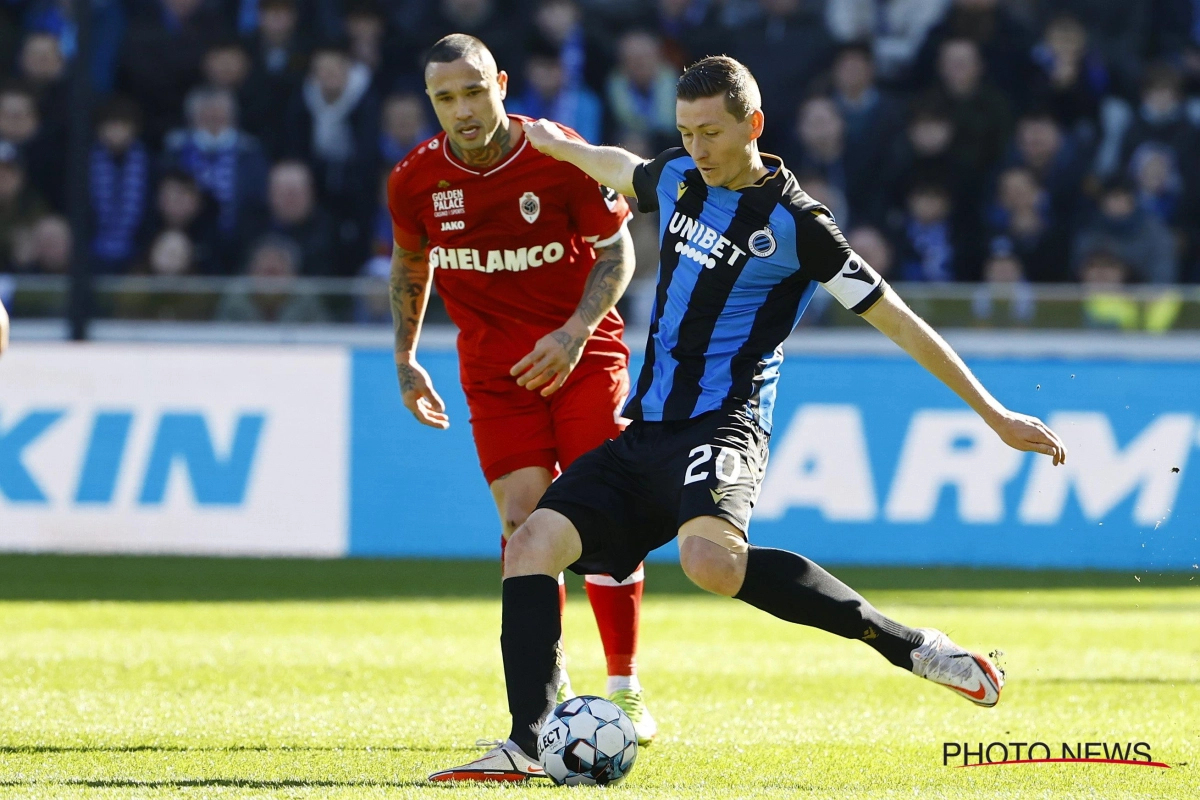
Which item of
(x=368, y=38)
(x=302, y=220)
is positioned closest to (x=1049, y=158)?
(x=368, y=38)

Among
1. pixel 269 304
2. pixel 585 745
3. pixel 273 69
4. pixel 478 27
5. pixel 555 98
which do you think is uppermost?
pixel 478 27

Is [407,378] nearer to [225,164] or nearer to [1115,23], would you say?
[225,164]

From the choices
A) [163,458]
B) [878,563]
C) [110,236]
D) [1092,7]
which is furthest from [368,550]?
[1092,7]

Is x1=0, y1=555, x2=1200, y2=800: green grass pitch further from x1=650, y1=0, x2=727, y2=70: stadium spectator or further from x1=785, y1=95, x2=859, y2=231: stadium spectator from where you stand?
x1=650, y1=0, x2=727, y2=70: stadium spectator

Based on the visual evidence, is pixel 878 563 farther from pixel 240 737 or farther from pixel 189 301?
pixel 240 737

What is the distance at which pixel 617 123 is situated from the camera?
13.1 m

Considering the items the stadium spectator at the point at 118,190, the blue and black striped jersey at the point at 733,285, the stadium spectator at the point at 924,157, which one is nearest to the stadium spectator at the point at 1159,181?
the stadium spectator at the point at 924,157

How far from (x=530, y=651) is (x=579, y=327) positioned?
3.70ft

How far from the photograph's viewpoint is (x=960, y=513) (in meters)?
10.2

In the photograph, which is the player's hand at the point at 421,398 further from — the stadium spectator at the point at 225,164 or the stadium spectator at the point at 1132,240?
the stadium spectator at the point at 1132,240

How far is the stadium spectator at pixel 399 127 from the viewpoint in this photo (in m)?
12.7

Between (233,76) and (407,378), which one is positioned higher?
(233,76)

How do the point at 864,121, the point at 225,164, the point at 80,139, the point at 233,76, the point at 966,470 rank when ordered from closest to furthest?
the point at 966,470 < the point at 80,139 < the point at 225,164 < the point at 864,121 < the point at 233,76

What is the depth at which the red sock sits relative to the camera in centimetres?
549
